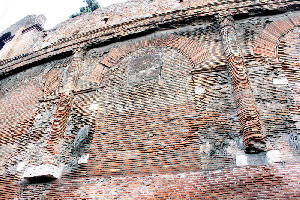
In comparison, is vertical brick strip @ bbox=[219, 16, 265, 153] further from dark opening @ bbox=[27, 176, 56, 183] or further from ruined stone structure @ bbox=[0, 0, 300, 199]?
dark opening @ bbox=[27, 176, 56, 183]

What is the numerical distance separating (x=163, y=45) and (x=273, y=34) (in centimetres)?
263

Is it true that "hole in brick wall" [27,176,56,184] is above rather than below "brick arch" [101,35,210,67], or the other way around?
below

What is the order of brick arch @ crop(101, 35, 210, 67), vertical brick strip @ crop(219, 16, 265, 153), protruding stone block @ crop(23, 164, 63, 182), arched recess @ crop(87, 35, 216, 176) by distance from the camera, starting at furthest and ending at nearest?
1. brick arch @ crop(101, 35, 210, 67)
2. protruding stone block @ crop(23, 164, 63, 182)
3. arched recess @ crop(87, 35, 216, 176)
4. vertical brick strip @ crop(219, 16, 265, 153)

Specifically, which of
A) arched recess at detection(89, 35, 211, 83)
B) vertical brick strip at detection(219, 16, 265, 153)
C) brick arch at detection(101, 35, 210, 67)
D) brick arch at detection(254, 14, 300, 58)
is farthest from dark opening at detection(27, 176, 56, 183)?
brick arch at detection(254, 14, 300, 58)

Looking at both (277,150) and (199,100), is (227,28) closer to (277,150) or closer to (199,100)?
(199,100)

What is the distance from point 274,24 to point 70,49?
5.75m

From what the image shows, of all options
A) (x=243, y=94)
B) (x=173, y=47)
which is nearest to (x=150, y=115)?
(x=243, y=94)

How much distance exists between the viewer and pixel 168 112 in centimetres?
489

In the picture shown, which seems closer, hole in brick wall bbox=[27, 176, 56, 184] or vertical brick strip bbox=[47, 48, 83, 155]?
hole in brick wall bbox=[27, 176, 56, 184]

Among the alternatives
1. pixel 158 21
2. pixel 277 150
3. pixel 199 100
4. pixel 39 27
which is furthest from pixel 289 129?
pixel 39 27

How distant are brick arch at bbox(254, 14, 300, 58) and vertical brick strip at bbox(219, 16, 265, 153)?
514 millimetres

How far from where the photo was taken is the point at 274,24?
5.63 m

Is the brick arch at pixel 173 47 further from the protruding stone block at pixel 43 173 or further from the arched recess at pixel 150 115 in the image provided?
the protruding stone block at pixel 43 173

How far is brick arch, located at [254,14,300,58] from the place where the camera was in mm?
5164
